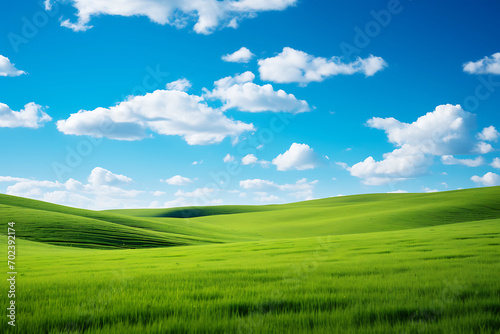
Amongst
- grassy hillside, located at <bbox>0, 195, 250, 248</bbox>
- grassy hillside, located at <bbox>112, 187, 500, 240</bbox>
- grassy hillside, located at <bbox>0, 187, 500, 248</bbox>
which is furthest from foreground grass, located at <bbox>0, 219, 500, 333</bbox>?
grassy hillside, located at <bbox>112, 187, 500, 240</bbox>

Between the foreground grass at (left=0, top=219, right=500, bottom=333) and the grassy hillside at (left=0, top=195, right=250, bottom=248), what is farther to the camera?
the grassy hillside at (left=0, top=195, right=250, bottom=248)

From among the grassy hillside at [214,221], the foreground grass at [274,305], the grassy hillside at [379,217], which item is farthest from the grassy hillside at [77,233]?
the foreground grass at [274,305]

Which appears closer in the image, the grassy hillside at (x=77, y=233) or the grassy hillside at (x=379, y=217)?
the grassy hillside at (x=77, y=233)

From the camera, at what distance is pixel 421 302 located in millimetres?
5855

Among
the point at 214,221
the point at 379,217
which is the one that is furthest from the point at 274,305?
the point at 214,221

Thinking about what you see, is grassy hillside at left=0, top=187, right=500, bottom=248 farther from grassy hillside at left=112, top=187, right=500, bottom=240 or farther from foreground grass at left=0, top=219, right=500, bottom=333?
foreground grass at left=0, top=219, right=500, bottom=333

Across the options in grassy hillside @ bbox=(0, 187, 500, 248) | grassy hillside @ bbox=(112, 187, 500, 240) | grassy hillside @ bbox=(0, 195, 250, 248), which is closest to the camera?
grassy hillside @ bbox=(0, 195, 250, 248)

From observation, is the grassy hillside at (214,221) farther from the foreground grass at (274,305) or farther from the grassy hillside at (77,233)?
the foreground grass at (274,305)

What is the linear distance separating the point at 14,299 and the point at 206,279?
4528 millimetres

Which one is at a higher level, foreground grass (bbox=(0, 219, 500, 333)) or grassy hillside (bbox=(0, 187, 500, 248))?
foreground grass (bbox=(0, 219, 500, 333))

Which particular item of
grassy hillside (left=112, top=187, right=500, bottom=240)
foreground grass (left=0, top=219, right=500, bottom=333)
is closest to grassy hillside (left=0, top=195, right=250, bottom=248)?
grassy hillside (left=112, top=187, right=500, bottom=240)

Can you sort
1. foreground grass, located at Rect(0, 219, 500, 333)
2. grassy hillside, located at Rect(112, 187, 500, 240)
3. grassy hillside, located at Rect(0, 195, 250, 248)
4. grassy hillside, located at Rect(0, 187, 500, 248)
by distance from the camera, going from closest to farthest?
foreground grass, located at Rect(0, 219, 500, 333), grassy hillside, located at Rect(0, 195, 250, 248), grassy hillside, located at Rect(0, 187, 500, 248), grassy hillside, located at Rect(112, 187, 500, 240)

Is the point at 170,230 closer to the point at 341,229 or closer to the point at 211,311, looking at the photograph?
the point at 341,229

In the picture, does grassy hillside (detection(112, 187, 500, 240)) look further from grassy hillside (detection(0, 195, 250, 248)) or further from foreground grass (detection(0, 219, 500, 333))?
foreground grass (detection(0, 219, 500, 333))
